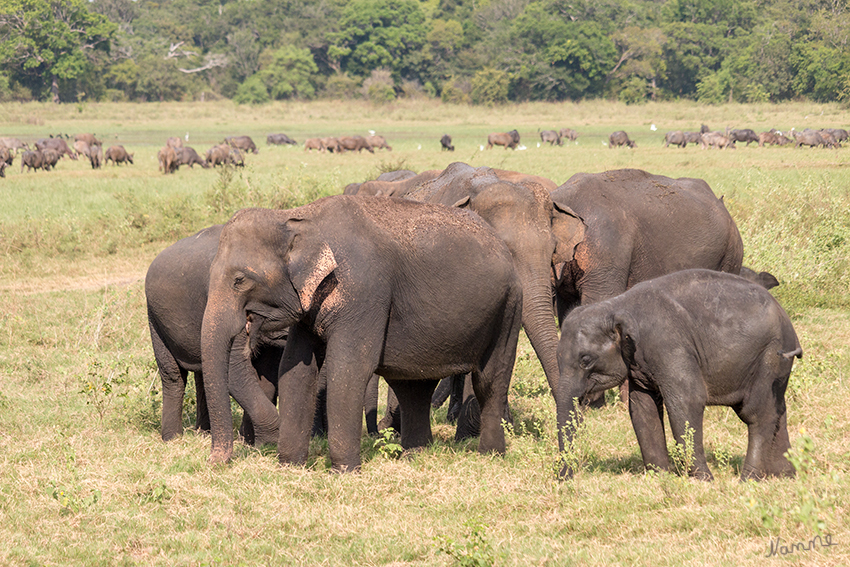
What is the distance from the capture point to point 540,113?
225 feet

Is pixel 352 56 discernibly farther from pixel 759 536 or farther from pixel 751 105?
pixel 759 536

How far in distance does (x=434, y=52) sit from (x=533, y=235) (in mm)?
83048

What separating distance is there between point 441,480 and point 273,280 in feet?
5.97

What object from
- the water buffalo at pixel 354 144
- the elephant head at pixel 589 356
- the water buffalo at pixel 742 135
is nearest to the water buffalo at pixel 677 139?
the water buffalo at pixel 742 135

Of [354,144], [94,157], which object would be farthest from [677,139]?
[94,157]

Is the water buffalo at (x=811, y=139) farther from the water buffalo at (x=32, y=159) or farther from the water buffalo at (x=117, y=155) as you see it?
the water buffalo at (x=32, y=159)

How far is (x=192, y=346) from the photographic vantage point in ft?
24.6

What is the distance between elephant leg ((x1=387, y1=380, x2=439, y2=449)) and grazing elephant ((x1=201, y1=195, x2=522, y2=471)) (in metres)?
0.19

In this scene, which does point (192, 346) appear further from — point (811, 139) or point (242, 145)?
point (242, 145)

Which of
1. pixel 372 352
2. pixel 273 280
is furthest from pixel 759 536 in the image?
pixel 273 280

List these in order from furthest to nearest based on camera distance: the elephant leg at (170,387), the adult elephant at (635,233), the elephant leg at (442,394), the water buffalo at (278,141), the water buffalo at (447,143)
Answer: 1. the water buffalo at (278,141)
2. the water buffalo at (447,143)
3. the elephant leg at (442,394)
4. the adult elephant at (635,233)
5. the elephant leg at (170,387)

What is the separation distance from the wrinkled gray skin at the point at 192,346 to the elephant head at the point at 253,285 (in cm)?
54

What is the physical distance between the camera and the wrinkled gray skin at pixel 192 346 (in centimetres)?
703

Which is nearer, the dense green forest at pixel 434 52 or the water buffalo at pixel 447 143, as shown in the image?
the water buffalo at pixel 447 143
